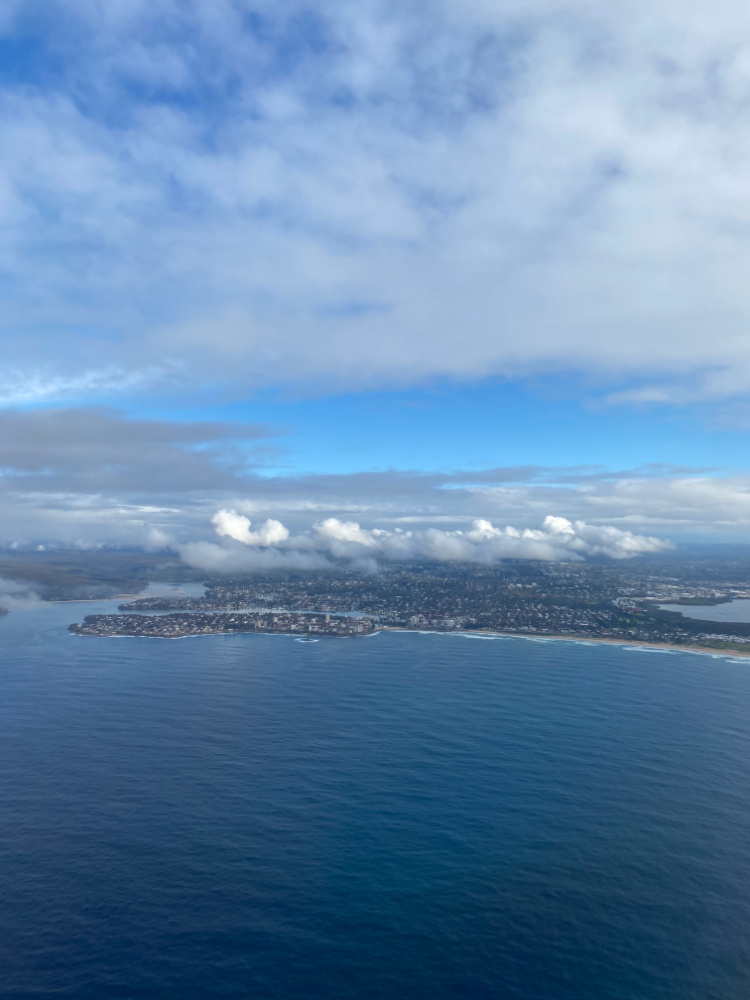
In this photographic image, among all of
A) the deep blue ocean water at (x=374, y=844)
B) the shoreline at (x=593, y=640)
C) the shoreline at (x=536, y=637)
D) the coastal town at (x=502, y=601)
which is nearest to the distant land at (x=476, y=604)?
the coastal town at (x=502, y=601)

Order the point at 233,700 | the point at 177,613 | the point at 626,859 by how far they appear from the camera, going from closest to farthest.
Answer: the point at 626,859, the point at 233,700, the point at 177,613

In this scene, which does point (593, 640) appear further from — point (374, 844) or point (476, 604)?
point (374, 844)

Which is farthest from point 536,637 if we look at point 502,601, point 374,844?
point 374,844

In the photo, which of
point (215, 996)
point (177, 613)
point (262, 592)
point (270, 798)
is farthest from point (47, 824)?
point (262, 592)

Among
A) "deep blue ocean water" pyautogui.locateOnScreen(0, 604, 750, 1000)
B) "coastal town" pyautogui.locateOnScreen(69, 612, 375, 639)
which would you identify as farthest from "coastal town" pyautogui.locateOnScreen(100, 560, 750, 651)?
→ "deep blue ocean water" pyautogui.locateOnScreen(0, 604, 750, 1000)

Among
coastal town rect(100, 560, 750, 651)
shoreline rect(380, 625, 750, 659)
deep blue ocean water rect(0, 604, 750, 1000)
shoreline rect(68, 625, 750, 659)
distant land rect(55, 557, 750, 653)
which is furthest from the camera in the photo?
coastal town rect(100, 560, 750, 651)

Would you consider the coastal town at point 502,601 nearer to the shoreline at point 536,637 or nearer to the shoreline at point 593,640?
the shoreline at point 593,640

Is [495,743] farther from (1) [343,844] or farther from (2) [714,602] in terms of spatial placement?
(2) [714,602]

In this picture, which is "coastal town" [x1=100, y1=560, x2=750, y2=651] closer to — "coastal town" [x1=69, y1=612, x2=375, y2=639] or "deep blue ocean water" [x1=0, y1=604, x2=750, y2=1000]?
"coastal town" [x1=69, y1=612, x2=375, y2=639]
